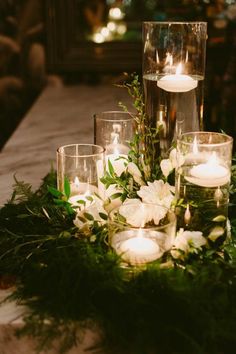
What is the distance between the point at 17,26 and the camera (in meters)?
2.62

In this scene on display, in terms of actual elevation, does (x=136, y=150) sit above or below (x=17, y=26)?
below

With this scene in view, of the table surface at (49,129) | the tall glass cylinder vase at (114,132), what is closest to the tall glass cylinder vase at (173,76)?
the tall glass cylinder vase at (114,132)

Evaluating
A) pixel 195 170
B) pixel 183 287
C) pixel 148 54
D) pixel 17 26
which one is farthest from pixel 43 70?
pixel 183 287

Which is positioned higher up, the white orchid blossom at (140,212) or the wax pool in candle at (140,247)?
the white orchid blossom at (140,212)

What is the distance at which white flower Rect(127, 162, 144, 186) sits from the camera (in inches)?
37.9

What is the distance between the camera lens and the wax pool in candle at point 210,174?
843 mm

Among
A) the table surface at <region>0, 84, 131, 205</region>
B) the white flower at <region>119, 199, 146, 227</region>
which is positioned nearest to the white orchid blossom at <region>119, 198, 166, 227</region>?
the white flower at <region>119, 199, 146, 227</region>

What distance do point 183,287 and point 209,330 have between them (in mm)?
69

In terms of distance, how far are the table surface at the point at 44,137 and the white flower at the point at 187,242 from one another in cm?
18

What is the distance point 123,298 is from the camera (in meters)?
0.74

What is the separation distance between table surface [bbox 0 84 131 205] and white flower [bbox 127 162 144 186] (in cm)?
35

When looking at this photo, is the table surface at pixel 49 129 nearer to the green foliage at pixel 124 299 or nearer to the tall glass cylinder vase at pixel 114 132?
the tall glass cylinder vase at pixel 114 132

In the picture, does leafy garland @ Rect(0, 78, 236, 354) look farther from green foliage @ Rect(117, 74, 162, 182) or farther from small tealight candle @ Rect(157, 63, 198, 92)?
small tealight candle @ Rect(157, 63, 198, 92)

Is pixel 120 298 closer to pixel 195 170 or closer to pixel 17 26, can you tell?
pixel 195 170
